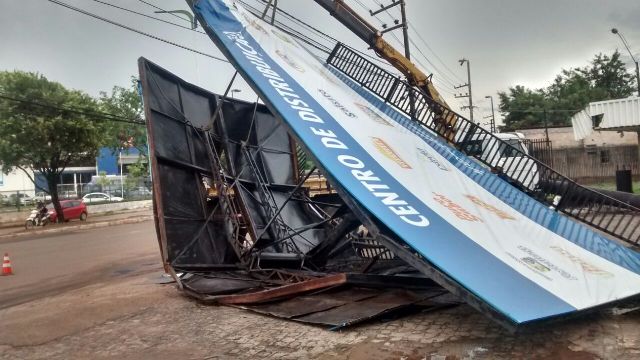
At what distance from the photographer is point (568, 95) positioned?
204 feet

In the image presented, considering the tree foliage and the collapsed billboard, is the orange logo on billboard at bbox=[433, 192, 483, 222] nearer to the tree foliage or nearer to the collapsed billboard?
the collapsed billboard

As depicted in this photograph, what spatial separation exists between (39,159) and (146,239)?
47.2ft

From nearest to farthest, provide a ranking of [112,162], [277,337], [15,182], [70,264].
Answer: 1. [277,337]
2. [70,264]
3. [15,182]
4. [112,162]

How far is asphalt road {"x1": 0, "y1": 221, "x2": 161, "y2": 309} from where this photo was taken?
30.6ft

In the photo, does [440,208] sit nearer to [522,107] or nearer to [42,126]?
[42,126]

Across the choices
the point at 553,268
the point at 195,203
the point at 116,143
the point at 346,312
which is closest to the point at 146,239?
the point at 195,203

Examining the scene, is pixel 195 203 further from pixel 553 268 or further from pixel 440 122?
pixel 440 122

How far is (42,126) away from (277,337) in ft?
85.9

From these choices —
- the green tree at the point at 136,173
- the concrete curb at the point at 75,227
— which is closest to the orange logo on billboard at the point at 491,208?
the concrete curb at the point at 75,227

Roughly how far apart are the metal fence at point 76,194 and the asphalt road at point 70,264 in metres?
17.2

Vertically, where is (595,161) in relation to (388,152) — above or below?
below

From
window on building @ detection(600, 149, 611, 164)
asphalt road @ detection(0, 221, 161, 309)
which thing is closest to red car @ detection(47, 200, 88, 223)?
asphalt road @ detection(0, 221, 161, 309)

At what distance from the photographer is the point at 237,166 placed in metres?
9.65

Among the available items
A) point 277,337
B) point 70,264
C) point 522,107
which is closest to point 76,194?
point 70,264
